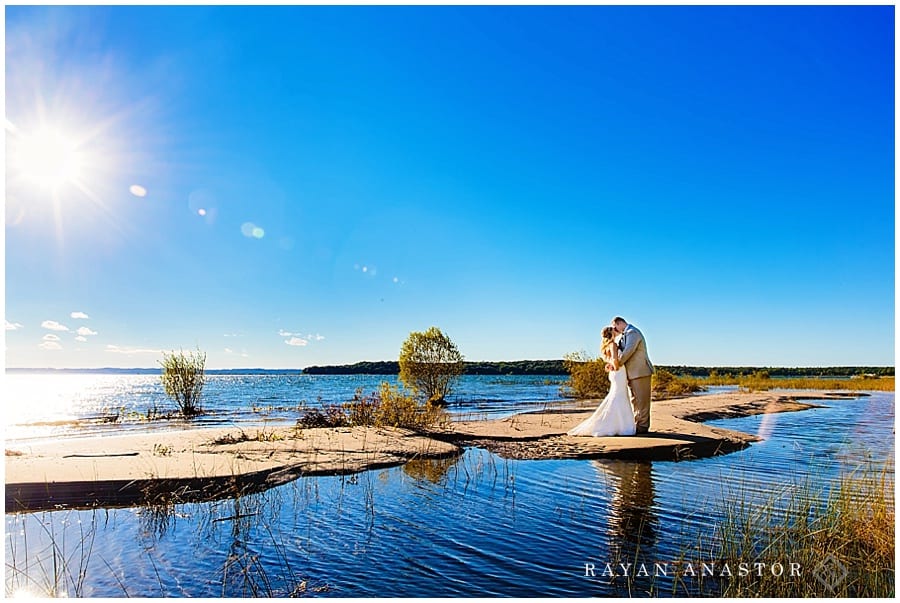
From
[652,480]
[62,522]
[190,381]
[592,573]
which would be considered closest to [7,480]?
[62,522]

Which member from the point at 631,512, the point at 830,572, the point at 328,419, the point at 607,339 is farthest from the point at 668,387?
the point at 830,572

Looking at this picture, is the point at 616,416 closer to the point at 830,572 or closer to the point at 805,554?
the point at 805,554

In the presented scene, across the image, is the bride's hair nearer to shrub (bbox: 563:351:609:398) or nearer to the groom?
the groom

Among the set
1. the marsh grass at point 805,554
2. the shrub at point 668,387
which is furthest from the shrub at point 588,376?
the marsh grass at point 805,554

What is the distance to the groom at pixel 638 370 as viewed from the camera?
1154 cm

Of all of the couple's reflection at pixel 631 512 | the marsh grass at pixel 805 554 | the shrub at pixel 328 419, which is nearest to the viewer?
the marsh grass at pixel 805 554

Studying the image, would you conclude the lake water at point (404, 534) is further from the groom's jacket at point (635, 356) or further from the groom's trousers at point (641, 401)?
the groom's jacket at point (635, 356)

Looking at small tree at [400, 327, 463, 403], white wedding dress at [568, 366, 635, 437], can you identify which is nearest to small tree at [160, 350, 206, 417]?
small tree at [400, 327, 463, 403]

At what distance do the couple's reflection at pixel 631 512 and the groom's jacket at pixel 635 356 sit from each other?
3019mm

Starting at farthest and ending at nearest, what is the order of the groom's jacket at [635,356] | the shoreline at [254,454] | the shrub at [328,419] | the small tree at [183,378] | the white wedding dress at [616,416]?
the small tree at [183,378] → the shrub at [328,419] → the groom's jacket at [635,356] → the white wedding dress at [616,416] → the shoreline at [254,454]

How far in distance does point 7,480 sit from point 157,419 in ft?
52.8

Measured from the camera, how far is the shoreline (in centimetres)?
671

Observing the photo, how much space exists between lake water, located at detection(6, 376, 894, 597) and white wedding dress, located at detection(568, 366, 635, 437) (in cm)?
274

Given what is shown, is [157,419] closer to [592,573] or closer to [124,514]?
[124,514]
